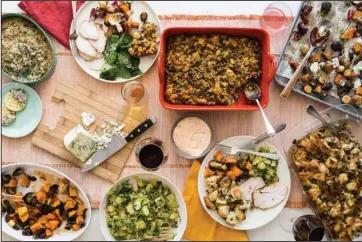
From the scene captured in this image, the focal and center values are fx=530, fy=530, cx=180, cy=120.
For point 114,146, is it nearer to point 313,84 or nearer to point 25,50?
point 25,50

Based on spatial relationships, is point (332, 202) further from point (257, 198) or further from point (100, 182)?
point (100, 182)

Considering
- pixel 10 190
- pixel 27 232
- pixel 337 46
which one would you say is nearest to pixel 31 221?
pixel 27 232

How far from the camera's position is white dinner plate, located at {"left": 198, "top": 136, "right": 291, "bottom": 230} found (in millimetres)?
2242

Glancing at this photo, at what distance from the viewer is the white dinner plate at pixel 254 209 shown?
224 cm

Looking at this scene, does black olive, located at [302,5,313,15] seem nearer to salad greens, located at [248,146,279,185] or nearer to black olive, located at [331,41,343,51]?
black olive, located at [331,41,343,51]

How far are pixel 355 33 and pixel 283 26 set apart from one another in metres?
0.30

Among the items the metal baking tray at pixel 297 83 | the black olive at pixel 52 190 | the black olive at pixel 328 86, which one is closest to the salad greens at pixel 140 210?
the black olive at pixel 52 190

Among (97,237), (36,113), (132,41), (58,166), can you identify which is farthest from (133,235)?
(132,41)

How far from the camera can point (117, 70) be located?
228cm

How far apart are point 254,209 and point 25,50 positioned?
46.4 inches

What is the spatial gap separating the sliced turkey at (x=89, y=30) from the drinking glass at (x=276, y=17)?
725 millimetres

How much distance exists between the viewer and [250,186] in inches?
88.8

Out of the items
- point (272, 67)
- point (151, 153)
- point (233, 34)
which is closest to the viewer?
point (272, 67)

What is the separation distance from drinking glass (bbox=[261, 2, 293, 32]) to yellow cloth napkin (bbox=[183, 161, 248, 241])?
673mm
